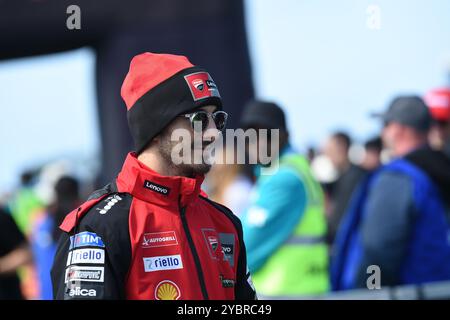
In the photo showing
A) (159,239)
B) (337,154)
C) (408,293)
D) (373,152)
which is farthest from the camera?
(337,154)

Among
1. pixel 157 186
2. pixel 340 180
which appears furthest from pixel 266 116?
pixel 340 180

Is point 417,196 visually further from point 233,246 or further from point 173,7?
point 173,7

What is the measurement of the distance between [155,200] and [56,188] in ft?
13.1

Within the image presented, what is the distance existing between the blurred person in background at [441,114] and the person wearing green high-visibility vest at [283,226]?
202 centimetres

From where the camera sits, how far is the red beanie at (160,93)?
2.74 m

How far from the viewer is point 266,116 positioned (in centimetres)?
472

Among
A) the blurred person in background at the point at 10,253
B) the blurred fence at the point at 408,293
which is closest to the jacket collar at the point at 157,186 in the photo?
the blurred fence at the point at 408,293

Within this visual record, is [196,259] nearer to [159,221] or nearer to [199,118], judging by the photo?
[159,221]

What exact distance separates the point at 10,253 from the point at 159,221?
11.0ft

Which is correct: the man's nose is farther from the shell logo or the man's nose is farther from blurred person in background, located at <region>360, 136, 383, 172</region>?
blurred person in background, located at <region>360, 136, 383, 172</region>

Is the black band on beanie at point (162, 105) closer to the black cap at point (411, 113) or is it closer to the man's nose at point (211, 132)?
the man's nose at point (211, 132)

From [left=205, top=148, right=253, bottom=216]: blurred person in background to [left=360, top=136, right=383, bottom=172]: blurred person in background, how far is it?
7.99 ft

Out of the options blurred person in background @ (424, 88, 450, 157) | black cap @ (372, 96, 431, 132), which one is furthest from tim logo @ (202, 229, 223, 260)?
blurred person in background @ (424, 88, 450, 157)

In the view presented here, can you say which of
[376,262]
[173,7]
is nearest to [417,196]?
[376,262]
